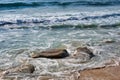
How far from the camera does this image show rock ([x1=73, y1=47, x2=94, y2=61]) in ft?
23.1

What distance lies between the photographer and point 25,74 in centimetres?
592

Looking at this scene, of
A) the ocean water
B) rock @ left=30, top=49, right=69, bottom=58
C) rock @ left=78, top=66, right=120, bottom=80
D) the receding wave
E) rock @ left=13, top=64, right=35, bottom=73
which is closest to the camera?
rock @ left=78, top=66, right=120, bottom=80

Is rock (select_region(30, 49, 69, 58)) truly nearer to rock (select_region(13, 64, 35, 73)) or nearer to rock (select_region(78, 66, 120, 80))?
rock (select_region(13, 64, 35, 73))

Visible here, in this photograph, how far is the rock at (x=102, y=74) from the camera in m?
5.79

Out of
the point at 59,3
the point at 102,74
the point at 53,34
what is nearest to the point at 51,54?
the point at 102,74

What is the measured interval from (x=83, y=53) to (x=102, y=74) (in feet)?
4.34

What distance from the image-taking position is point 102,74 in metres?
6.00

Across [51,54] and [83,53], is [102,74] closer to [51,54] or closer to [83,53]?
[83,53]

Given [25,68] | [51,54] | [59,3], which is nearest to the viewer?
[25,68]

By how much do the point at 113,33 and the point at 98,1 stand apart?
10.3m

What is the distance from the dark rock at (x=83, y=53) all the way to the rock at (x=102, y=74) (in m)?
0.81

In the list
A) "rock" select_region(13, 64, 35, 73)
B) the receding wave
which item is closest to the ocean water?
"rock" select_region(13, 64, 35, 73)

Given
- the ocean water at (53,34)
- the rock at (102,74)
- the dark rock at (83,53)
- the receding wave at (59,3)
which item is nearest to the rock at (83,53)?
the dark rock at (83,53)

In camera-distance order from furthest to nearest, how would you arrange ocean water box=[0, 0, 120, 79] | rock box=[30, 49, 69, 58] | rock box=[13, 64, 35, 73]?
rock box=[30, 49, 69, 58] < ocean water box=[0, 0, 120, 79] < rock box=[13, 64, 35, 73]
